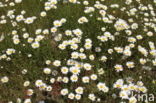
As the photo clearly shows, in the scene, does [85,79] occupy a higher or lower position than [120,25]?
lower

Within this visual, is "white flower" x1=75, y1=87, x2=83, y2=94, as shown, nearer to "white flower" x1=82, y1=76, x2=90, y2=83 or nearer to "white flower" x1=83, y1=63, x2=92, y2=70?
"white flower" x1=82, y1=76, x2=90, y2=83

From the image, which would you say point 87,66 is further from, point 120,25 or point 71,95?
point 120,25

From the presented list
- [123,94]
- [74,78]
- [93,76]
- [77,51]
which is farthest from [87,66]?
[123,94]

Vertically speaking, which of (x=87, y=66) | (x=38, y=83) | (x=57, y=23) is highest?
(x=57, y=23)

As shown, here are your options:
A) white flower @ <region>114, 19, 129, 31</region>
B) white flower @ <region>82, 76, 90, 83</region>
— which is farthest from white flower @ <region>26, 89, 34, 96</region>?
white flower @ <region>114, 19, 129, 31</region>

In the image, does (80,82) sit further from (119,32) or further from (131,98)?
(119,32)

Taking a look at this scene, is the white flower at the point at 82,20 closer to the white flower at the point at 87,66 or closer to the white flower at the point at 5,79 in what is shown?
the white flower at the point at 87,66

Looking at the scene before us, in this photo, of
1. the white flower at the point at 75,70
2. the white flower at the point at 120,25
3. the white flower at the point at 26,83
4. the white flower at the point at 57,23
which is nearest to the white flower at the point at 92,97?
the white flower at the point at 75,70

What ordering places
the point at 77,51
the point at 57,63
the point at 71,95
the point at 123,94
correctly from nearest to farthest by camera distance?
the point at 123,94 < the point at 71,95 < the point at 57,63 < the point at 77,51

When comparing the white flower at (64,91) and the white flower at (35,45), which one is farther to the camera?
the white flower at (35,45)
